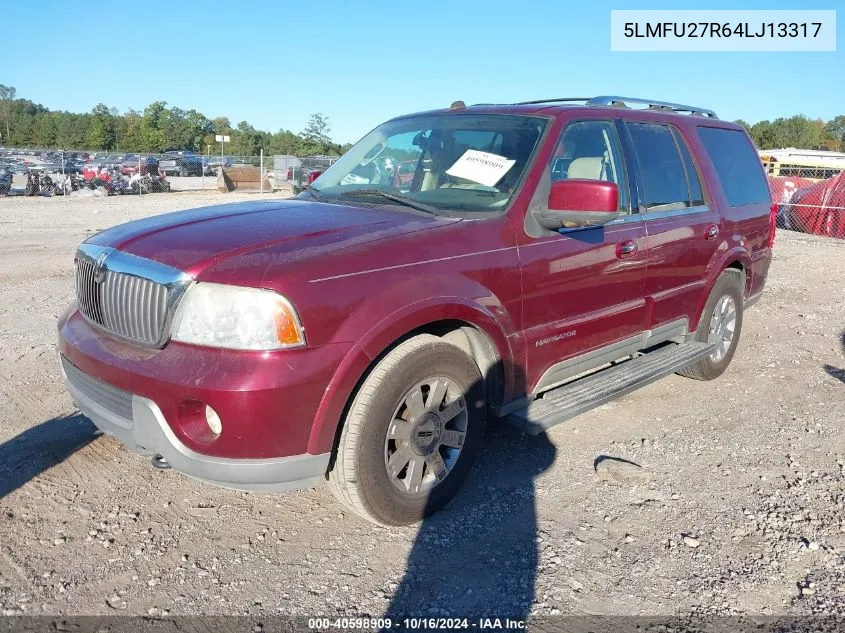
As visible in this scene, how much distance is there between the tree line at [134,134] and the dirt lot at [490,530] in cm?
6433

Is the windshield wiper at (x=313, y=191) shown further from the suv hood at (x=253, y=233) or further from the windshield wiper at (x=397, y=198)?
the suv hood at (x=253, y=233)

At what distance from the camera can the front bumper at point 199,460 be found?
2656mm

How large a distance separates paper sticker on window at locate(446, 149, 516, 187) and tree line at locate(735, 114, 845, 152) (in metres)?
72.1

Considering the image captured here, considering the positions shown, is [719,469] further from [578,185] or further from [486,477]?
[578,185]

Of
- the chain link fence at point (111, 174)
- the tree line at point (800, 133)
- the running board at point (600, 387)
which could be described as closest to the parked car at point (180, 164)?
the chain link fence at point (111, 174)

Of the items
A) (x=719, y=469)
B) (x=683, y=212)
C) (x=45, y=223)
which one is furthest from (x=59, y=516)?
(x=45, y=223)

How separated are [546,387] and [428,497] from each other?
40.1 inches

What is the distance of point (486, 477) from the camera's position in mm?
3781

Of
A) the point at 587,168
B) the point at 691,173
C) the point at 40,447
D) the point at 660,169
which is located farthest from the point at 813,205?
the point at 40,447

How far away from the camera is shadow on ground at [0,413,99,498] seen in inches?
141

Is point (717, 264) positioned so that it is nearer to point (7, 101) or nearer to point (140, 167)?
point (140, 167)

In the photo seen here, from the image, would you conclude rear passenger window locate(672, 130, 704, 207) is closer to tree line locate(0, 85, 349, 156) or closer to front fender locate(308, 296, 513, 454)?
front fender locate(308, 296, 513, 454)

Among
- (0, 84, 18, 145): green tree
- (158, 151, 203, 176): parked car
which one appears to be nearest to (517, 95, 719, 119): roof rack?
(158, 151, 203, 176): parked car

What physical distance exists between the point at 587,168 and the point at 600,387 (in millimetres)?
1307
